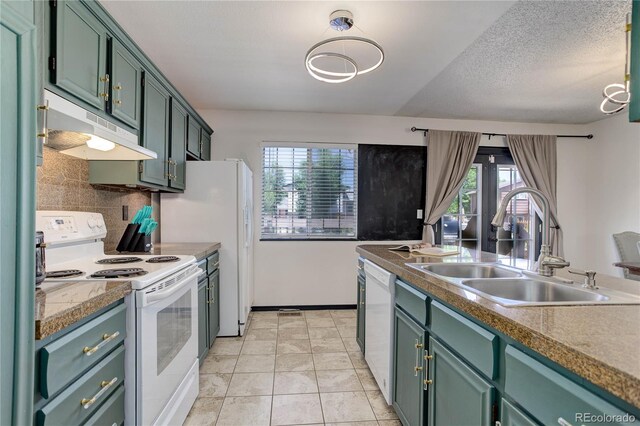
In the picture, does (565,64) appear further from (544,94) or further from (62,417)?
(62,417)

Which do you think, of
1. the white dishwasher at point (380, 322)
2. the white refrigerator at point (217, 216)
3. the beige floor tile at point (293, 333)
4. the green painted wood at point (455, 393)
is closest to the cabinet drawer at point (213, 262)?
the white refrigerator at point (217, 216)

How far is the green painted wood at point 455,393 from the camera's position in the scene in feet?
3.22

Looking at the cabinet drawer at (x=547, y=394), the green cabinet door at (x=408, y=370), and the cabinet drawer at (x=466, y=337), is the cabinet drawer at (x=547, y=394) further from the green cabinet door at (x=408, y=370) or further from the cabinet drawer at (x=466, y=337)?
the green cabinet door at (x=408, y=370)

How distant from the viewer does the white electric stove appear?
4.28ft

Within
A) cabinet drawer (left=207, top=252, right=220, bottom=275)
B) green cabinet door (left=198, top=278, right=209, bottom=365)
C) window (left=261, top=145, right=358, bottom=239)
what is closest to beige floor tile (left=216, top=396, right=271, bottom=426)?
green cabinet door (left=198, top=278, right=209, bottom=365)

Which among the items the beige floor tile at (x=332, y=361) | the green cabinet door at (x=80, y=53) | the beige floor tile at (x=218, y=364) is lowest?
the beige floor tile at (x=332, y=361)

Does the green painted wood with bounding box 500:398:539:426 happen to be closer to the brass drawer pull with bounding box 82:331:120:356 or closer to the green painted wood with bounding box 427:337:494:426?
the green painted wood with bounding box 427:337:494:426

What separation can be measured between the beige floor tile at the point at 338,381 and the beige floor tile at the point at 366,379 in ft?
0.10

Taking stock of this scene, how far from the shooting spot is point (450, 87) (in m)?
3.12

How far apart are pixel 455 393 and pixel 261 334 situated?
7.64ft

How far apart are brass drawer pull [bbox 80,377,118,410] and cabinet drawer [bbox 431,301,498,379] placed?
1285 mm

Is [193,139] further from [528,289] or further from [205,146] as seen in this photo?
[528,289]

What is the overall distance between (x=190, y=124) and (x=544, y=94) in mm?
3704

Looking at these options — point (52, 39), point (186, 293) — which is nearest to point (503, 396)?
point (186, 293)
